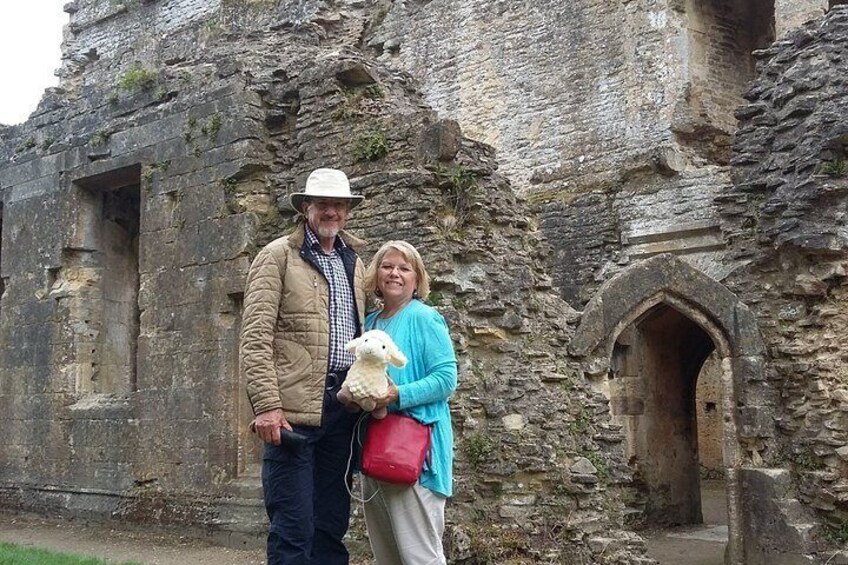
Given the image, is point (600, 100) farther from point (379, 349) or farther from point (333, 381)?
point (379, 349)

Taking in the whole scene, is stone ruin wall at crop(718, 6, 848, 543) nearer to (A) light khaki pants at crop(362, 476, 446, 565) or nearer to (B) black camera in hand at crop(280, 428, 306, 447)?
(A) light khaki pants at crop(362, 476, 446, 565)

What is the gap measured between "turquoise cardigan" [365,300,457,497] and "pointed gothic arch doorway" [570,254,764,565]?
4.28 m

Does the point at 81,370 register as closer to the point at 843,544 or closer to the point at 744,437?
the point at 744,437

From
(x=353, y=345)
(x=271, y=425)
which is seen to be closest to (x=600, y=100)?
(x=353, y=345)

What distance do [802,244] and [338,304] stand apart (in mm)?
5479

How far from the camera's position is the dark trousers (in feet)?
13.9

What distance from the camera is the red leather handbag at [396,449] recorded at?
4031mm

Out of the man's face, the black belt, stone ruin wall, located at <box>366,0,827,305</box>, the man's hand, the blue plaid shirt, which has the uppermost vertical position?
stone ruin wall, located at <box>366,0,827,305</box>

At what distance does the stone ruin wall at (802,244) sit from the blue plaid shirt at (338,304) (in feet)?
17.7

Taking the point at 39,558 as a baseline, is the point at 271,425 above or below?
above

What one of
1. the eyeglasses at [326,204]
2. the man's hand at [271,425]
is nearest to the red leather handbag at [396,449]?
the man's hand at [271,425]

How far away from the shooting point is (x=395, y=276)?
14.3 feet

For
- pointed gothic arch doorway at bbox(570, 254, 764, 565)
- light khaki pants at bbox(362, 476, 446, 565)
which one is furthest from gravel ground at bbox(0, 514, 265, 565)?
light khaki pants at bbox(362, 476, 446, 565)

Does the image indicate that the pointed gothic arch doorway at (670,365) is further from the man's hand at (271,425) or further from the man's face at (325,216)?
the man's hand at (271,425)
